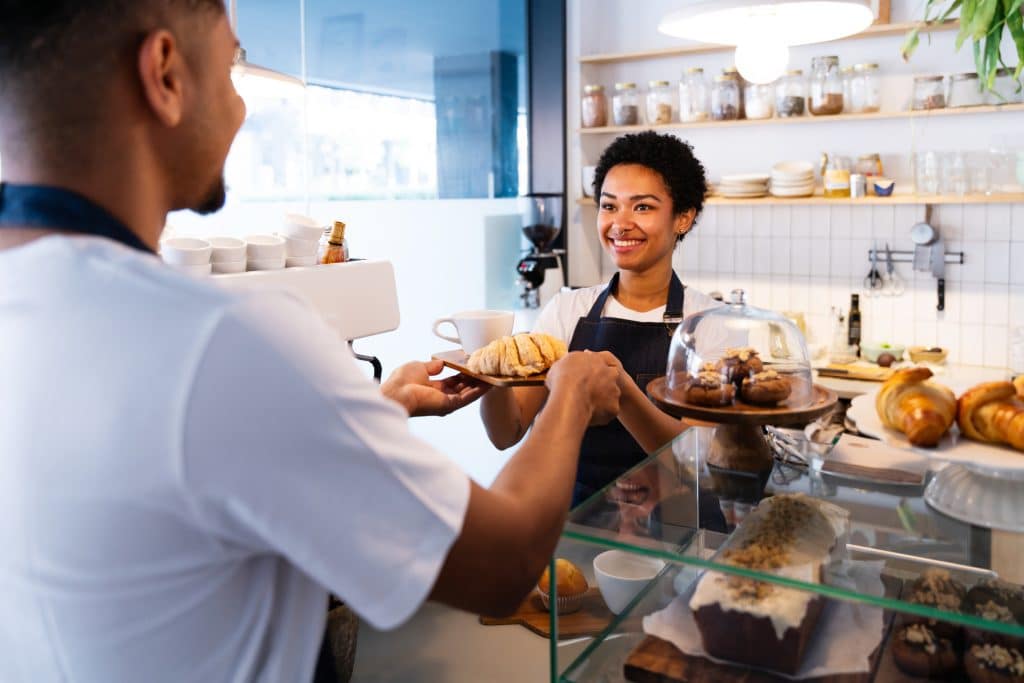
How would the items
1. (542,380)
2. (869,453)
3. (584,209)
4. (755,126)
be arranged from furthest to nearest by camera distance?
(584,209) < (755,126) < (542,380) < (869,453)

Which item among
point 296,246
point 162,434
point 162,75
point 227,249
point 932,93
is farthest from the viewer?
point 932,93

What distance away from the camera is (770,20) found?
2400mm

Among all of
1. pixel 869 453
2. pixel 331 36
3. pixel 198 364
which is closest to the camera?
pixel 198 364

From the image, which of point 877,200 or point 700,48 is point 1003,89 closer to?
point 877,200

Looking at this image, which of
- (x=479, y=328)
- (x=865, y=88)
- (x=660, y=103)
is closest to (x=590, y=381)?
(x=479, y=328)

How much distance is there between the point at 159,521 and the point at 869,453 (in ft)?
3.23

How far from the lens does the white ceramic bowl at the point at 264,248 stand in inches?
88.7

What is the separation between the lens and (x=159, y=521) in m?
0.73

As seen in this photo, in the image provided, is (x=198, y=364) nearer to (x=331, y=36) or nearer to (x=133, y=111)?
(x=133, y=111)

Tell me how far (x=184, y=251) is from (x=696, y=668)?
146cm

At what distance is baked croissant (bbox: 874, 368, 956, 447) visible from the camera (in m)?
1.08

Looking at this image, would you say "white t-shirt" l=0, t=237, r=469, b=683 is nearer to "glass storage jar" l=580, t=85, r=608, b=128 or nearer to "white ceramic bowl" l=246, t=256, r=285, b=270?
"white ceramic bowl" l=246, t=256, r=285, b=270

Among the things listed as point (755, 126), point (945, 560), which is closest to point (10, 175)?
point (945, 560)

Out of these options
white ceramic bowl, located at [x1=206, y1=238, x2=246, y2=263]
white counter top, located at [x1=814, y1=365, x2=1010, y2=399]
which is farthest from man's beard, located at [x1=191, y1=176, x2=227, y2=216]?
white counter top, located at [x1=814, y1=365, x2=1010, y2=399]
